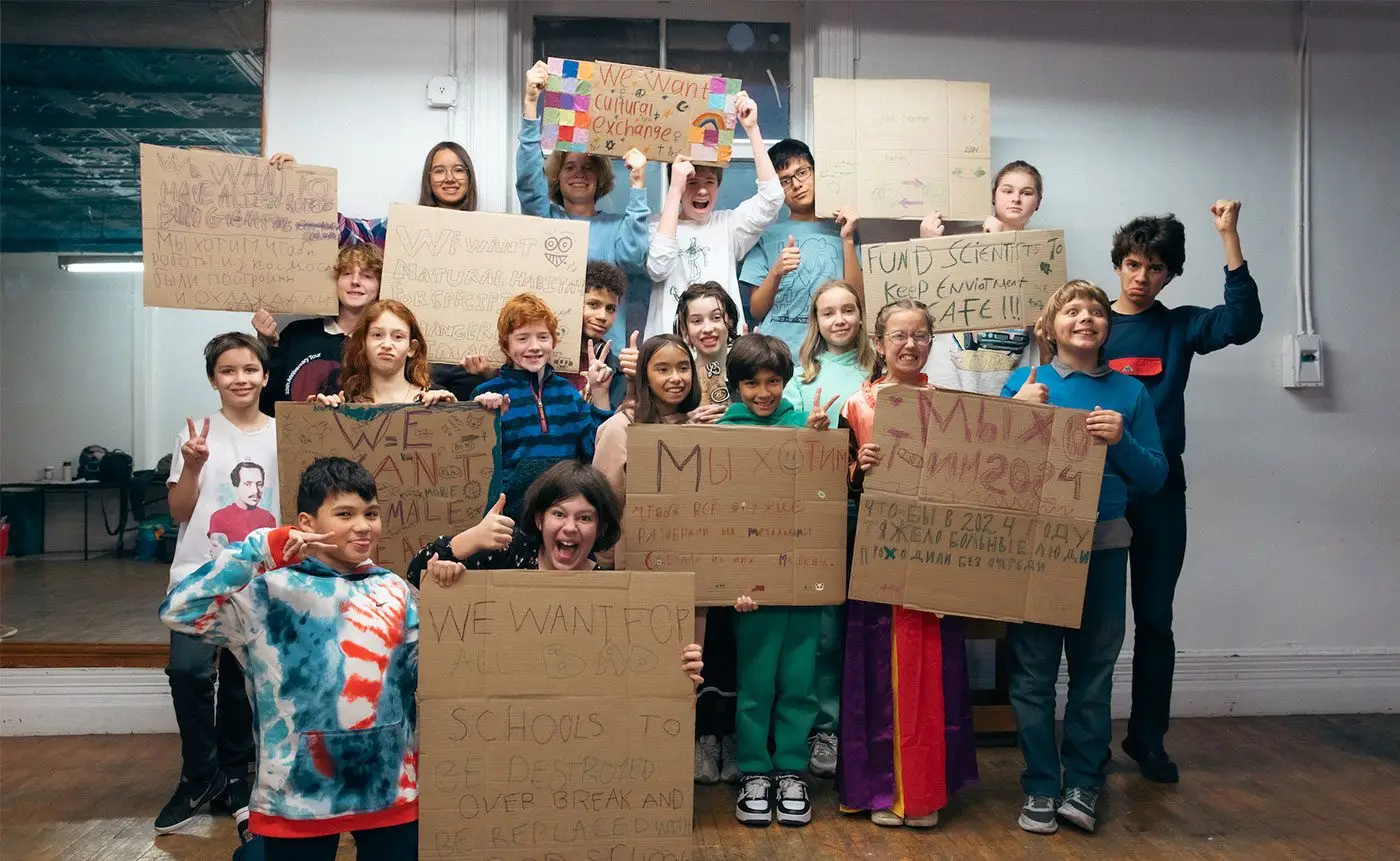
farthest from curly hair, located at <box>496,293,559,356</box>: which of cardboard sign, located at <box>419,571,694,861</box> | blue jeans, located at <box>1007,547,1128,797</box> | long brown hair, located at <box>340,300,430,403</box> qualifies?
blue jeans, located at <box>1007,547,1128,797</box>

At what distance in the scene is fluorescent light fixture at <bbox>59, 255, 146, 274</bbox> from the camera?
22.9 ft

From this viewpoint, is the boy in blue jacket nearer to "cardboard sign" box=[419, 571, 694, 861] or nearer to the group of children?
the group of children

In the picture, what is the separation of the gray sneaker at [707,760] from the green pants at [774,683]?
290 millimetres

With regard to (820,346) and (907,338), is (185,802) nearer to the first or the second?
(820,346)

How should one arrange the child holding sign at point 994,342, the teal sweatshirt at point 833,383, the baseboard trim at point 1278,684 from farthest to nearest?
1. the baseboard trim at point 1278,684
2. the child holding sign at point 994,342
3. the teal sweatshirt at point 833,383

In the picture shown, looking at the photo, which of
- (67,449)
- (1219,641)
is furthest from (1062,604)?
(67,449)

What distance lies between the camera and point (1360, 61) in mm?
4066

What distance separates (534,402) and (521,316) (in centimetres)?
23

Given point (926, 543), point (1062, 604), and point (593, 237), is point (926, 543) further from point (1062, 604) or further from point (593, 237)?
point (593, 237)

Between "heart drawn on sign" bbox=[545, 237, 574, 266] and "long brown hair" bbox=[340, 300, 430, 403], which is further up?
"heart drawn on sign" bbox=[545, 237, 574, 266]

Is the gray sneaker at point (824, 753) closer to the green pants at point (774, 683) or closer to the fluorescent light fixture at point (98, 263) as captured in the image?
the green pants at point (774, 683)

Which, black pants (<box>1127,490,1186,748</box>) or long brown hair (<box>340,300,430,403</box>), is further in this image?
black pants (<box>1127,490,1186,748</box>)

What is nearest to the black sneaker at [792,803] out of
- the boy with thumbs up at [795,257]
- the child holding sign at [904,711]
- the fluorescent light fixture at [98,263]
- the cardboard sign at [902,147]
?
the child holding sign at [904,711]

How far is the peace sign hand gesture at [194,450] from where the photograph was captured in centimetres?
270
